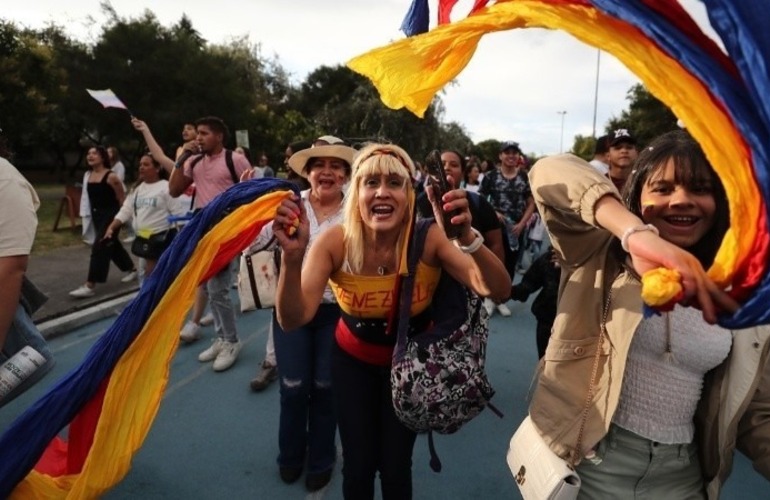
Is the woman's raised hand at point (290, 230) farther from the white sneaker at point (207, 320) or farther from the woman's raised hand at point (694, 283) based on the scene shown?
the white sneaker at point (207, 320)

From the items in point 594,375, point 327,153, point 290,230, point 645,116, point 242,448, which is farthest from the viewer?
point 645,116

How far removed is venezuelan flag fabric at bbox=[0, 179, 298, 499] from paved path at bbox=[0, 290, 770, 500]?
1517 millimetres

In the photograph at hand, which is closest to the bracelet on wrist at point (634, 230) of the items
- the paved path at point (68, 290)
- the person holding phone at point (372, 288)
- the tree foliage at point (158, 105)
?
the person holding phone at point (372, 288)

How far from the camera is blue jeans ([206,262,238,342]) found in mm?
4848

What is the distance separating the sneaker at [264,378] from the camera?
455 centimetres

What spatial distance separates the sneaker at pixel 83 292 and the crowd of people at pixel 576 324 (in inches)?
199

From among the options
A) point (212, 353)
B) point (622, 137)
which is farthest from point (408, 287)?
point (212, 353)

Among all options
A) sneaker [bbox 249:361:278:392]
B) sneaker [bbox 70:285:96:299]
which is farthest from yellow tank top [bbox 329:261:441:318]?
sneaker [bbox 70:285:96:299]

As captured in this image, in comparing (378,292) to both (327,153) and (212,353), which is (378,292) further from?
(212,353)

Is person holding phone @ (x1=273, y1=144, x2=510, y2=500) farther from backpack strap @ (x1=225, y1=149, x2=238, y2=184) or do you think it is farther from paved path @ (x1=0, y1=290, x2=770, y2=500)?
backpack strap @ (x1=225, y1=149, x2=238, y2=184)

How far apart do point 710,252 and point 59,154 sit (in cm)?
3752

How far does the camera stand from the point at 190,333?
564cm

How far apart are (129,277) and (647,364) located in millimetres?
8029

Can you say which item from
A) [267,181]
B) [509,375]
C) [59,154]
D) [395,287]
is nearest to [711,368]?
[395,287]
